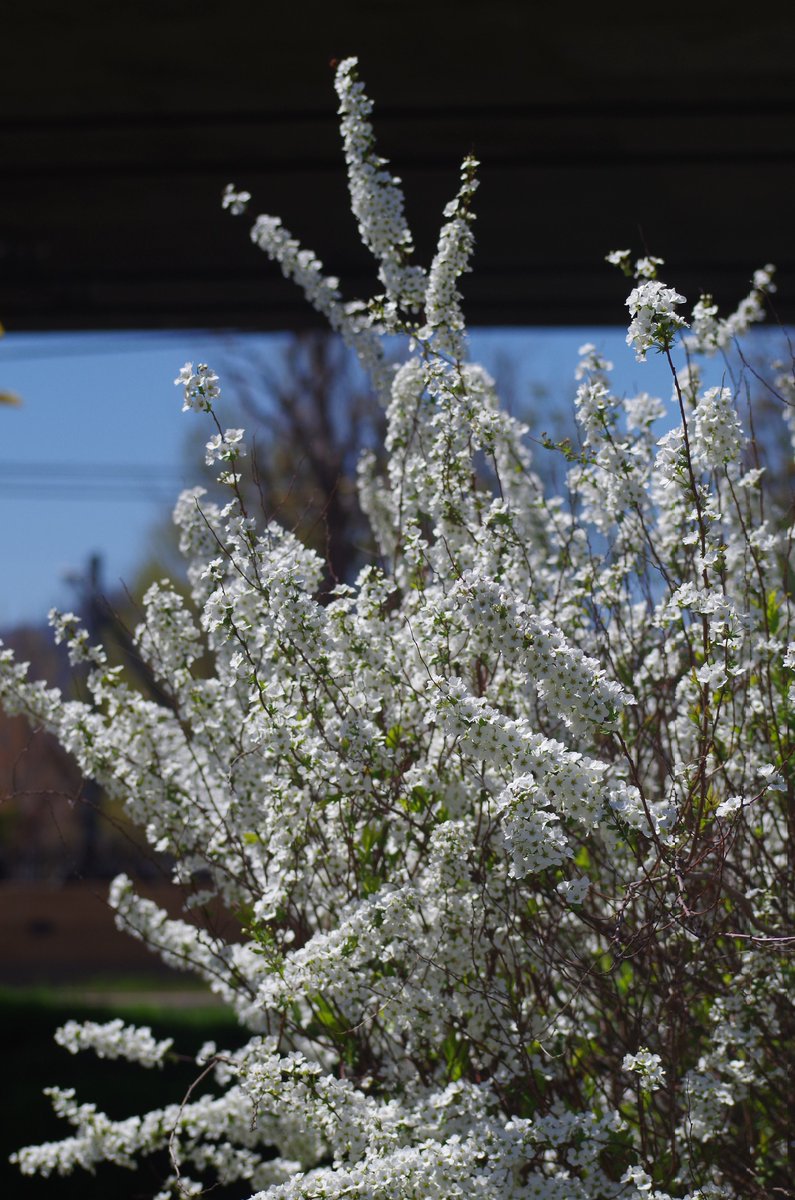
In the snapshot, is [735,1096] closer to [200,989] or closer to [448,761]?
[448,761]

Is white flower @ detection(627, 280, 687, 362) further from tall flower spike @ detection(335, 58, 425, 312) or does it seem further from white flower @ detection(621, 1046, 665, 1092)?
white flower @ detection(621, 1046, 665, 1092)

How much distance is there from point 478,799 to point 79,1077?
15.5 ft

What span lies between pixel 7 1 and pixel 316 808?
2679 millimetres

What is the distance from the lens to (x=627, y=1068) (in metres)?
2.55

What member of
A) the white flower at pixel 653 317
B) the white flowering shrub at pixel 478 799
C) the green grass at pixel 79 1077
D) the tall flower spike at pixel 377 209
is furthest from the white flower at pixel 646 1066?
the green grass at pixel 79 1077

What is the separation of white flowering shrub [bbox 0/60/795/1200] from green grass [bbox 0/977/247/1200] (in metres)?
1.59

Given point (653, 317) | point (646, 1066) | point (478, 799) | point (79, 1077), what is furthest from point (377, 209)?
point (79, 1077)

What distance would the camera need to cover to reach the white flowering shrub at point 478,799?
8.09ft

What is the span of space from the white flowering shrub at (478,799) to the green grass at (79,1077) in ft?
5.22

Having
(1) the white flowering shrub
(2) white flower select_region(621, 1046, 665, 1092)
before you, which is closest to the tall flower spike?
(1) the white flowering shrub

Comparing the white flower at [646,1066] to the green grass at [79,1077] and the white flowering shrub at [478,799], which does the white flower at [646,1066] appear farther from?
the green grass at [79,1077]

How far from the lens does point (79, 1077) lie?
6855mm

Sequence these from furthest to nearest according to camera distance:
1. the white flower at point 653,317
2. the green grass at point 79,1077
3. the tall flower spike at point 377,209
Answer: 1. the green grass at point 79,1077
2. the tall flower spike at point 377,209
3. the white flower at point 653,317

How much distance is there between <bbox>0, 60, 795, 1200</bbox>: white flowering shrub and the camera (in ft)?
8.09
